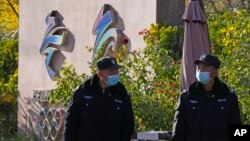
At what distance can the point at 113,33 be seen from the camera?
1722 cm

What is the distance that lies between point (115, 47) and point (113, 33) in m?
0.35

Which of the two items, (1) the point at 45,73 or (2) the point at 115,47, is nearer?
(2) the point at 115,47

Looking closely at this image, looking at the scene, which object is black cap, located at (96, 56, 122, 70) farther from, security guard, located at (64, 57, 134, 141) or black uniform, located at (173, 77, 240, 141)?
black uniform, located at (173, 77, 240, 141)

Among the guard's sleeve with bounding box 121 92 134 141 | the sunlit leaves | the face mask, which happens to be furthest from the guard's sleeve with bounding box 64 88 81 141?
the sunlit leaves

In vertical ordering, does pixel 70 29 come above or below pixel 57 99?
above

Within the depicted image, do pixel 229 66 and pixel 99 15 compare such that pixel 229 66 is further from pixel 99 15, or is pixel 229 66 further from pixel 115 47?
pixel 99 15

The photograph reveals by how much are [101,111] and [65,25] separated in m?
10.8

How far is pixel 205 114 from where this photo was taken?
8602mm

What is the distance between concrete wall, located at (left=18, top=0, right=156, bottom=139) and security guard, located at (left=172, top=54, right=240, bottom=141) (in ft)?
24.8

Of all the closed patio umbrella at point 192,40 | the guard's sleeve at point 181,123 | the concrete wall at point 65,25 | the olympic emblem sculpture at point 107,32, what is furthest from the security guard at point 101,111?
the olympic emblem sculpture at point 107,32

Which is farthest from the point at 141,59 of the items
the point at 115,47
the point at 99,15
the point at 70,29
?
the point at 70,29

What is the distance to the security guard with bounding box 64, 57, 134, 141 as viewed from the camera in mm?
9133

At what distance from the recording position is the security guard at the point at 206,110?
338 inches

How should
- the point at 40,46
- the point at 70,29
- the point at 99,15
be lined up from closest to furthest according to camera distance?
the point at 99,15 < the point at 70,29 < the point at 40,46
